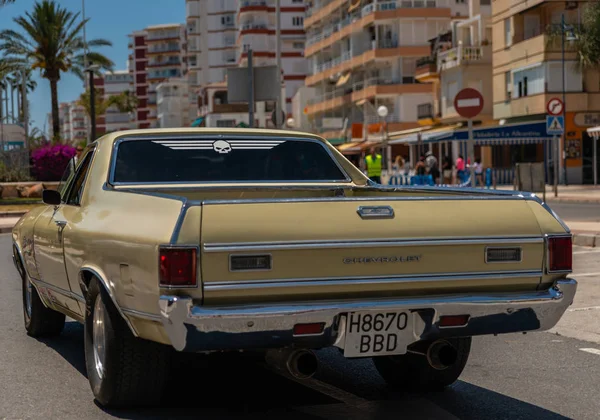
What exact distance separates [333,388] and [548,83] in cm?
4969

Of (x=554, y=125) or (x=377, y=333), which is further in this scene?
(x=554, y=125)

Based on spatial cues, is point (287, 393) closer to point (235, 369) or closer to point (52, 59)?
point (235, 369)

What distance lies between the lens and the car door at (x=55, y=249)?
7.14 m

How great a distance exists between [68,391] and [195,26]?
514 feet

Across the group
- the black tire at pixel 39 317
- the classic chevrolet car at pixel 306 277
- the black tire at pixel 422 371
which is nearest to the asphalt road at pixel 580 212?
the black tire at pixel 39 317

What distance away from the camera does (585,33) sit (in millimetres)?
51906

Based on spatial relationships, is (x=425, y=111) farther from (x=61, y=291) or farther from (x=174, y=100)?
(x=174, y=100)

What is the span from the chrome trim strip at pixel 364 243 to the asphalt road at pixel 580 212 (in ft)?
62.2

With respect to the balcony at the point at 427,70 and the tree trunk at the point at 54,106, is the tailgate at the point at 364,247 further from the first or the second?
the balcony at the point at 427,70

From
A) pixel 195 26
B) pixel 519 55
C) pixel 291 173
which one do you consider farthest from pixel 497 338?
pixel 195 26

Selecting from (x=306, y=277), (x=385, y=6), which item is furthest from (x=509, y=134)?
(x=306, y=277)

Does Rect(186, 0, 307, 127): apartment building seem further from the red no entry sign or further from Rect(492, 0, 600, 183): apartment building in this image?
the red no entry sign

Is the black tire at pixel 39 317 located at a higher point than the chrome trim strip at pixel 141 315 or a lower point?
lower

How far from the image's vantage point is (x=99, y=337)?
625 cm
